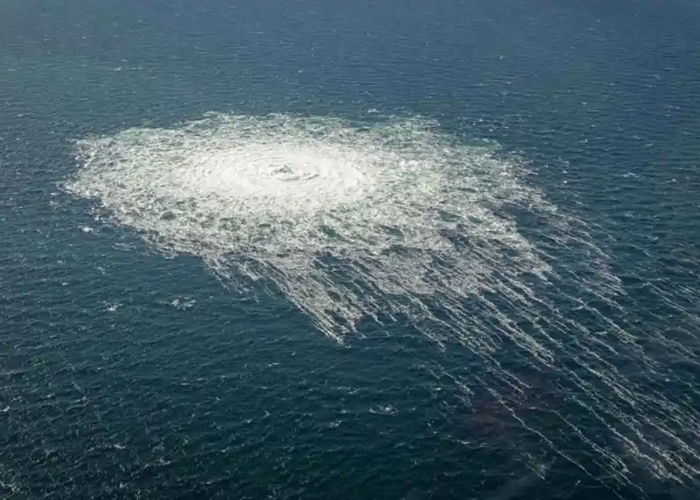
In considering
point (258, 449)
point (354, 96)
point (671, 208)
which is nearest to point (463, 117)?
point (354, 96)

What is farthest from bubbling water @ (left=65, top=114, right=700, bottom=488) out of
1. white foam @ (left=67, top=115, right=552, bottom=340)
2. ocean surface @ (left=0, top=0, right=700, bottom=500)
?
ocean surface @ (left=0, top=0, right=700, bottom=500)

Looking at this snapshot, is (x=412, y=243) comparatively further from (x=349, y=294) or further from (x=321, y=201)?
(x=321, y=201)

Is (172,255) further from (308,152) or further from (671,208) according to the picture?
(671,208)

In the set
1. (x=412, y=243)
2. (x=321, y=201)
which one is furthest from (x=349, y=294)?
(x=321, y=201)

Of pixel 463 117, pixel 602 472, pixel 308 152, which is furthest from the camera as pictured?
pixel 463 117

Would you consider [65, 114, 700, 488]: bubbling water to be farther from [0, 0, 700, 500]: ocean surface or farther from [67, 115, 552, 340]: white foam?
[0, 0, 700, 500]: ocean surface
